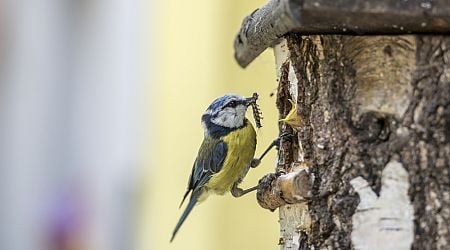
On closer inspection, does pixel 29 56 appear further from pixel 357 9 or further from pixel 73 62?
pixel 357 9

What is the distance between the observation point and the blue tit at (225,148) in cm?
308

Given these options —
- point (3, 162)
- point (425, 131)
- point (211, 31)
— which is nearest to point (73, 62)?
point (3, 162)

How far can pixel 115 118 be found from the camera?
236 inches

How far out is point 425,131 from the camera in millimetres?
1838

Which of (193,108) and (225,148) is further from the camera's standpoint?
(193,108)

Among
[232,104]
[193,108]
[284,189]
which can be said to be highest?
[193,108]

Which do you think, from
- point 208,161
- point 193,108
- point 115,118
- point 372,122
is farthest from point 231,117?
point 115,118

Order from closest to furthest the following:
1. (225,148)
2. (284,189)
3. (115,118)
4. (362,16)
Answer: (362,16) < (284,189) < (225,148) < (115,118)

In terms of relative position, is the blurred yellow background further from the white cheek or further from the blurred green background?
the white cheek

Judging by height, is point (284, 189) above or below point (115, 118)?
below

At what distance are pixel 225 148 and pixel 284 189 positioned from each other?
43.2 inches

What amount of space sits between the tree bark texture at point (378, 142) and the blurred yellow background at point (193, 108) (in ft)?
8.11

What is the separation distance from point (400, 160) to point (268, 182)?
412 mm

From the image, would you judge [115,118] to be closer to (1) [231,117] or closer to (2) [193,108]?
(2) [193,108]
